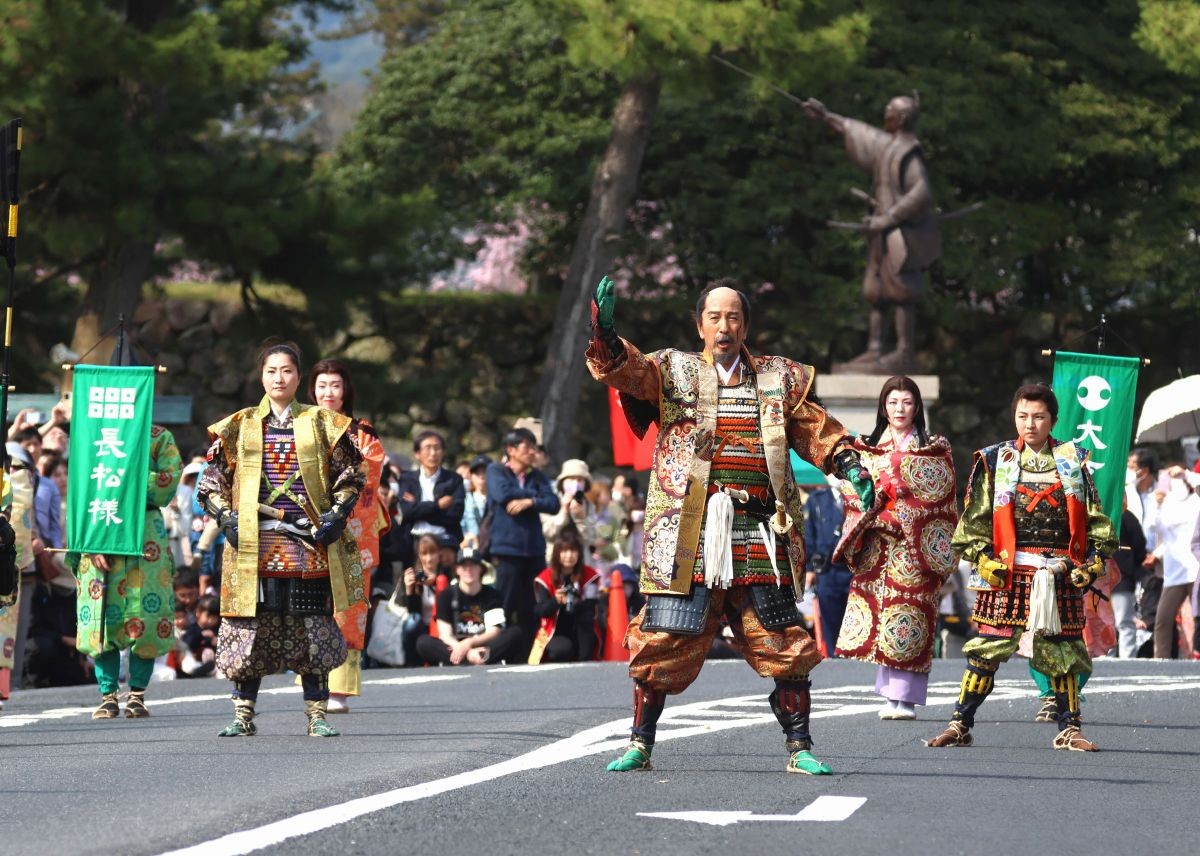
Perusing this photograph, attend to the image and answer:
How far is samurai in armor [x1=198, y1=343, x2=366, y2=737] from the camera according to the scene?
361 inches

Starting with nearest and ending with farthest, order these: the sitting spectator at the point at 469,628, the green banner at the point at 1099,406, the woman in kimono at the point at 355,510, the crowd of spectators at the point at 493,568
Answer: the woman in kimono at the point at 355,510 → the green banner at the point at 1099,406 → the crowd of spectators at the point at 493,568 → the sitting spectator at the point at 469,628

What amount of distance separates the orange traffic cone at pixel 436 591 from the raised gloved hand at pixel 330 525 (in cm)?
587

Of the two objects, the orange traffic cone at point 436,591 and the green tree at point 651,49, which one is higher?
the green tree at point 651,49

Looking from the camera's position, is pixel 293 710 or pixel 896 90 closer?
pixel 293 710

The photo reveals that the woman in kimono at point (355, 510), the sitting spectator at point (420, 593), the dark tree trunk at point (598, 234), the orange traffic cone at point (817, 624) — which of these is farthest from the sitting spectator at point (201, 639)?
the dark tree trunk at point (598, 234)

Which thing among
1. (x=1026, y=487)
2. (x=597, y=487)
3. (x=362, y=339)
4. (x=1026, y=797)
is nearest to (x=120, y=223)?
(x=597, y=487)

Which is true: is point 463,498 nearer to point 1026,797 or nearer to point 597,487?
point 597,487

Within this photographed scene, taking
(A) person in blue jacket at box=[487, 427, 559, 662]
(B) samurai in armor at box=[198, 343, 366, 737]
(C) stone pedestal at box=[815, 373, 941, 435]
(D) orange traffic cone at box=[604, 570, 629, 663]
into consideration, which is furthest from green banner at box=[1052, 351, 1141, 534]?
(C) stone pedestal at box=[815, 373, 941, 435]

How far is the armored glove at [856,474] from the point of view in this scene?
7656 millimetres

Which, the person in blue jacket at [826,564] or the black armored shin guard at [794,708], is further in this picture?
the person in blue jacket at [826,564]

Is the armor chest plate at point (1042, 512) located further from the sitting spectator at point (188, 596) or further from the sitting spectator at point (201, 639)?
the sitting spectator at point (188, 596)

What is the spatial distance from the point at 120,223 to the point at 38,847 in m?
15.5

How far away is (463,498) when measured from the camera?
50.6 ft

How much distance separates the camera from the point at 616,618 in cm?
1586
